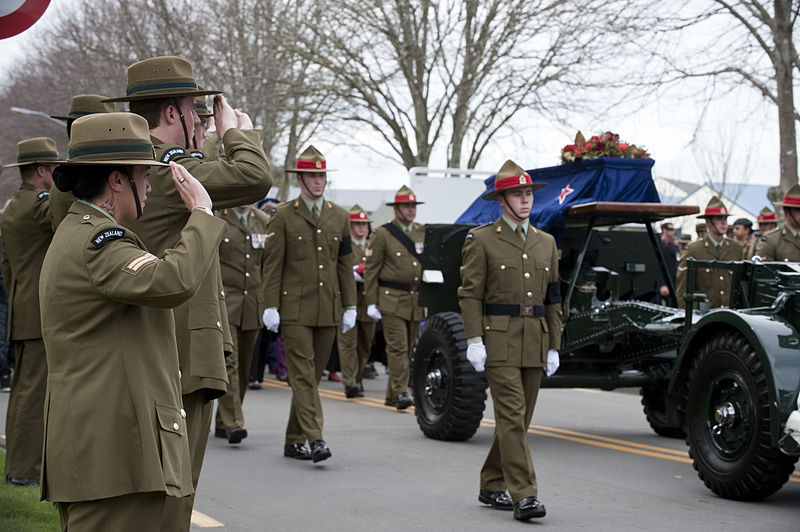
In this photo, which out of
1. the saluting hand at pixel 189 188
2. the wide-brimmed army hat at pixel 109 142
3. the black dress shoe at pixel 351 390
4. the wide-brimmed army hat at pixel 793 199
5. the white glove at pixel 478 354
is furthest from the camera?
the black dress shoe at pixel 351 390

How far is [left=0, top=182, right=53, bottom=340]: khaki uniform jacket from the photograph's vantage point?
7.74 m

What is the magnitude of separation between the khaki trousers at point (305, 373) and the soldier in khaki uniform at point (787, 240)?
509cm

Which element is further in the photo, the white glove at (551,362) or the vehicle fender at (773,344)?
the white glove at (551,362)

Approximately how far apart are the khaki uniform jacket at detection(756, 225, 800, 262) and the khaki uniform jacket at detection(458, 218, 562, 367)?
5.00 m

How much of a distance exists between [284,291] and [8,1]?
15.6ft

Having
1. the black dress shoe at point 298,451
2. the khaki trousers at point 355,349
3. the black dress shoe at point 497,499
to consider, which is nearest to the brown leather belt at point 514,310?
the black dress shoe at point 497,499

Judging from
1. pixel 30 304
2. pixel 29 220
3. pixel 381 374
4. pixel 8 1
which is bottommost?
pixel 381 374

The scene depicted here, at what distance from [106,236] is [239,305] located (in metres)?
6.21

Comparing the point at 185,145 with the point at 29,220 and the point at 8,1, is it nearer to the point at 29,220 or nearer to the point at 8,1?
the point at 8,1

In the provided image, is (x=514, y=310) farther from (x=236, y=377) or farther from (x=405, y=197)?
(x=405, y=197)

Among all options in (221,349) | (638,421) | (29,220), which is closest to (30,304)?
(29,220)

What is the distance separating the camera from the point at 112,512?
3730mm

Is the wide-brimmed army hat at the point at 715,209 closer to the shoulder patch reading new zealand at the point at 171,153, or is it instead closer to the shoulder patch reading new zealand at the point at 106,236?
the shoulder patch reading new zealand at the point at 171,153

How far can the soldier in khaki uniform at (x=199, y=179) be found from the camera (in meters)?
4.76
